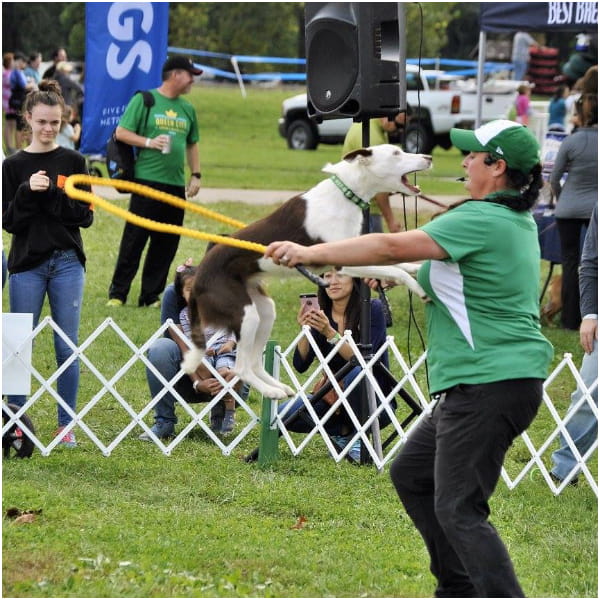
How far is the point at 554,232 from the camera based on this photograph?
36.8 ft

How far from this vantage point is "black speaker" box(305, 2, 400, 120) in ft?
19.6

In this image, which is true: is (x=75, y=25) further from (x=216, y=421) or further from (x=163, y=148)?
(x=216, y=421)

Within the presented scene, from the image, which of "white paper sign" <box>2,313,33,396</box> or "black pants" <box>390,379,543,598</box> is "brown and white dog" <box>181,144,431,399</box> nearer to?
"black pants" <box>390,379,543,598</box>

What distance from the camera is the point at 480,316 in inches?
165

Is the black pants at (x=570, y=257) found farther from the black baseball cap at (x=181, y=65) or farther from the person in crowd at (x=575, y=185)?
the black baseball cap at (x=181, y=65)

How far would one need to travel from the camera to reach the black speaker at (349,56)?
5965 mm

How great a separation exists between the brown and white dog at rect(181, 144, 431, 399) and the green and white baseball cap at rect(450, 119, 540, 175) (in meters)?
0.62

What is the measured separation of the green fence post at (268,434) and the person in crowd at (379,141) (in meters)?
1.67

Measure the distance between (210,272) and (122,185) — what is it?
0.52m

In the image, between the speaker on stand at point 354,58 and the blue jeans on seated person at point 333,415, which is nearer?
the speaker on stand at point 354,58

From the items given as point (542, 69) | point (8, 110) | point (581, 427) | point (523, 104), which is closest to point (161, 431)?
point (581, 427)

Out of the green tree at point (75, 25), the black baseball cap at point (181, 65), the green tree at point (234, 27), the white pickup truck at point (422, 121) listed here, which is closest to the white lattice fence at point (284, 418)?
the black baseball cap at point (181, 65)

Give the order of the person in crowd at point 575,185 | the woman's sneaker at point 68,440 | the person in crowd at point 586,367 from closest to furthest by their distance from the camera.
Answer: the person in crowd at point 586,367, the woman's sneaker at point 68,440, the person in crowd at point 575,185

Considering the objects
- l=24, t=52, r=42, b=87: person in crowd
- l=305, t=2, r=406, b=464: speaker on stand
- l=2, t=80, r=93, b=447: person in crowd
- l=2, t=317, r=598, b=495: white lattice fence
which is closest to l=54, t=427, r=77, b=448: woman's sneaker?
l=2, t=317, r=598, b=495: white lattice fence
